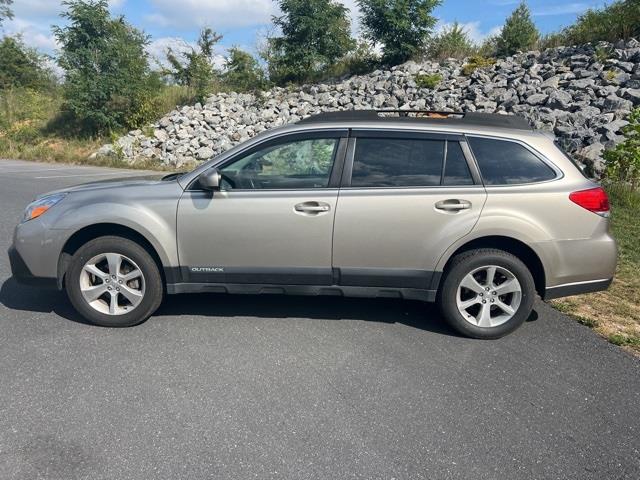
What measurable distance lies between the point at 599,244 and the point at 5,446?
14.2 feet

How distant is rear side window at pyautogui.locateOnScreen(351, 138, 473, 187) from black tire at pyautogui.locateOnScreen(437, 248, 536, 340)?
621 millimetres

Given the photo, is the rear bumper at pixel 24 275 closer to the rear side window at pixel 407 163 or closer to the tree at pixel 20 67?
the rear side window at pixel 407 163

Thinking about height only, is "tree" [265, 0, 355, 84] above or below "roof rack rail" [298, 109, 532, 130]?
above

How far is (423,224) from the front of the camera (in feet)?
13.0

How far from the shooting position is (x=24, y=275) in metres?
4.22

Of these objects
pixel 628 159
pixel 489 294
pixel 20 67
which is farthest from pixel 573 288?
pixel 20 67

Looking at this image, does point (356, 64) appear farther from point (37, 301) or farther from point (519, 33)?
point (37, 301)

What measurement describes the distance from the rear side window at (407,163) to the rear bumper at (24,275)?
8.92ft

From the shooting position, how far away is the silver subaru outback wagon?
3.96 meters

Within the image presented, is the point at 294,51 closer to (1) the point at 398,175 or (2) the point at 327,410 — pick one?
(1) the point at 398,175

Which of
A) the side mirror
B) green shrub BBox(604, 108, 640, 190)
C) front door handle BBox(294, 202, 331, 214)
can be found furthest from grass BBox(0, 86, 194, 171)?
front door handle BBox(294, 202, 331, 214)

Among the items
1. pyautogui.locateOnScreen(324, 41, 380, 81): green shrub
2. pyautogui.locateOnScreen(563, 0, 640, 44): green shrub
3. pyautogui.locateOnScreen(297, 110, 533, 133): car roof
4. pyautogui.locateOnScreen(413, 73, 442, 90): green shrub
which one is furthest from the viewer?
pyautogui.locateOnScreen(324, 41, 380, 81): green shrub

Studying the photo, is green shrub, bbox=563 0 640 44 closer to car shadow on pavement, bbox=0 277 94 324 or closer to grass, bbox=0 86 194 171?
grass, bbox=0 86 194 171

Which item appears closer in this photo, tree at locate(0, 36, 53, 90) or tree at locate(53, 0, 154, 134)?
tree at locate(53, 0, 154, 134)
